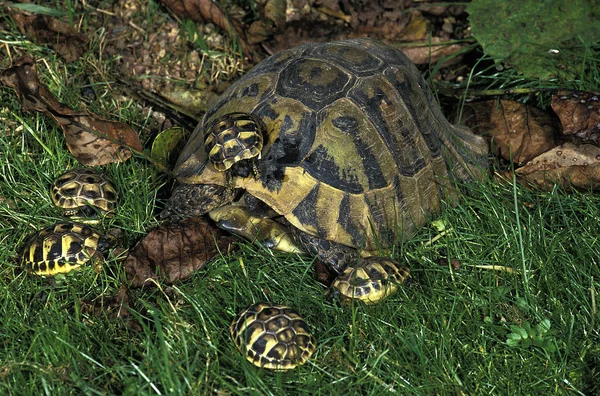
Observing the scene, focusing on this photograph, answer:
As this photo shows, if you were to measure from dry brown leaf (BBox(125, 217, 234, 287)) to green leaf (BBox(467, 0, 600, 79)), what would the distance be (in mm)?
3146

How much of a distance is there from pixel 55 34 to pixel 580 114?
15.2 feet

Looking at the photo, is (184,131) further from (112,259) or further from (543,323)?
(543,323)

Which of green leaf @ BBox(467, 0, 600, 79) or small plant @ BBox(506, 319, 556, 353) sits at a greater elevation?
green leaf @ BBox(467, 0, 600, 79)

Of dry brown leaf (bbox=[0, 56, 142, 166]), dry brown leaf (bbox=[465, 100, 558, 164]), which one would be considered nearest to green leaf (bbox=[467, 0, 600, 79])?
dry brown leaf (bbox=[465, 100, 558, 164])

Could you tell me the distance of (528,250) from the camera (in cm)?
512

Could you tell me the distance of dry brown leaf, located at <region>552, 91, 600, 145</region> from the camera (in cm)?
612

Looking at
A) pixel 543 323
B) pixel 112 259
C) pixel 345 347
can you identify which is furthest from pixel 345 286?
pixel 112 259

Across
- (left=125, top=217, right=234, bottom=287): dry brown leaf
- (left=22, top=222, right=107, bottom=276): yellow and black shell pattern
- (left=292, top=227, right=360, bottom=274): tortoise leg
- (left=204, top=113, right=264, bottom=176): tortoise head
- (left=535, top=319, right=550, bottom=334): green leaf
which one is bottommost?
(left=125, top=217, right=234, bottom=287): dry brown leaf

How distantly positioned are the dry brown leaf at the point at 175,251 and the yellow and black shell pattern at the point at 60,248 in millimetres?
285

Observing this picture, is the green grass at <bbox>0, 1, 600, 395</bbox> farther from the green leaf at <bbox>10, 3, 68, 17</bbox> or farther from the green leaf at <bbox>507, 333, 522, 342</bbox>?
the green leaf at <bbox>10, 3, 68, 17</bbox>

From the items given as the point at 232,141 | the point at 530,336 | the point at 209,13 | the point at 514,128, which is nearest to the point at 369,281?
the point at 530,336

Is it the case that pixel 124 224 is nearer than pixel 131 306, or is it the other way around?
pixel 131 306

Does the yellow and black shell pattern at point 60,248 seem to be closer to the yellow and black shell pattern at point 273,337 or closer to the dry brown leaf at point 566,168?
the yellow and black shell pattern at point 273,337

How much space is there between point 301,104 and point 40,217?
2.12m
